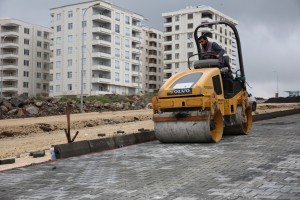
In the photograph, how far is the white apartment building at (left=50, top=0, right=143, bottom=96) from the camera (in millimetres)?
73000

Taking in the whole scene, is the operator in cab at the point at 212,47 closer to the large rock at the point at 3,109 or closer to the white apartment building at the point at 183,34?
the large rock at the point at 3,109

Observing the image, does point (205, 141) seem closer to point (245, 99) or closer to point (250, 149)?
point (250, 149)

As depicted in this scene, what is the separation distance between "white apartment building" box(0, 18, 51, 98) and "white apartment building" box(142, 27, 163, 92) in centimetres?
2268

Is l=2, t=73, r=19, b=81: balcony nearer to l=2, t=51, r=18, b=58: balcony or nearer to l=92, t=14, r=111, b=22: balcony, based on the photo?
l=2, t=51, r=18, b=58: balcony

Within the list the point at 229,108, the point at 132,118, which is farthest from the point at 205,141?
the point at 132,118

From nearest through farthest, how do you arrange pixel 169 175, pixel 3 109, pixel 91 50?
pixel 169 175 → pixel 3 109 → pixel 91 50

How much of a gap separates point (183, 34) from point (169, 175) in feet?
287

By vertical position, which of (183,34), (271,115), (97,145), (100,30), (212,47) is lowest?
(97,145)

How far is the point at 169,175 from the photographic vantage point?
772 cm

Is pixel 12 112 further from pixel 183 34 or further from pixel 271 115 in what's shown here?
pixel 183 34

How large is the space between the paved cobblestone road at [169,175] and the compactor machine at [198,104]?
0.79 m

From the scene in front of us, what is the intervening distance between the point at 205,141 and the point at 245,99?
3169 millimetres

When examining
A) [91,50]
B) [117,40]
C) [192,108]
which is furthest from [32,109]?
[117,40]

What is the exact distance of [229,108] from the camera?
1289cm
